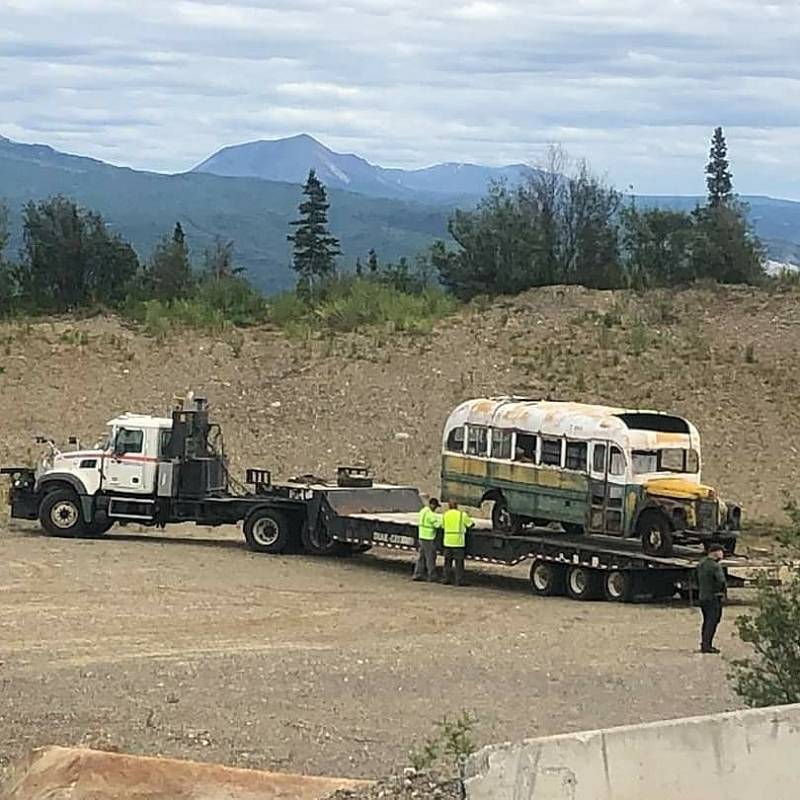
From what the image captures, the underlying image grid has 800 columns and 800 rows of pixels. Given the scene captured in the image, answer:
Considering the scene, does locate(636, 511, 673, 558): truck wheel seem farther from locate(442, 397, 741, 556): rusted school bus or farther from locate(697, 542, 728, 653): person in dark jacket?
locate(697, 542, 728, 653): person in dark jacket

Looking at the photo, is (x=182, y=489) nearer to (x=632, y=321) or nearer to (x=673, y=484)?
(x=673, y=484)

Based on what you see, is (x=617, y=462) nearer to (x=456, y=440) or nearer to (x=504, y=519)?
(x=504, y=519)

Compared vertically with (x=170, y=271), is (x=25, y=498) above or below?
below

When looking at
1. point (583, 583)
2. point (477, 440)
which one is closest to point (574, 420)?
point (477, 440)

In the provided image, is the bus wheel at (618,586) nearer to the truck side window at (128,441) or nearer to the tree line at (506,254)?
the truck side window at (128,441)

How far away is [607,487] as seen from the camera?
28.7m

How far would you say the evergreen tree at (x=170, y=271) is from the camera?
58.2 meters

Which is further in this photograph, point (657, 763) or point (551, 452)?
point (551, 452)

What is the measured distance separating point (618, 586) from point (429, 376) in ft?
64.2

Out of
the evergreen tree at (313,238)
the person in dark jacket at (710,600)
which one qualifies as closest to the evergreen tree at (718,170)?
the evergreen tree at (313,238)

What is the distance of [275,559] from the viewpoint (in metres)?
31.6

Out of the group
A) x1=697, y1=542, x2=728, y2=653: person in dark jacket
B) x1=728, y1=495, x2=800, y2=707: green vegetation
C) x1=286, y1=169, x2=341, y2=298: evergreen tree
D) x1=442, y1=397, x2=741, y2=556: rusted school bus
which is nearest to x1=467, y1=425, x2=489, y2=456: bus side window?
x1=442, y1=397, x2=741, y2=556: rusted school bus

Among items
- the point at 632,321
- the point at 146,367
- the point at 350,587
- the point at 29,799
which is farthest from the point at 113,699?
the point at 632,321

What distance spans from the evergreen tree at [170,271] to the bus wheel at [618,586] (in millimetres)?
30081
